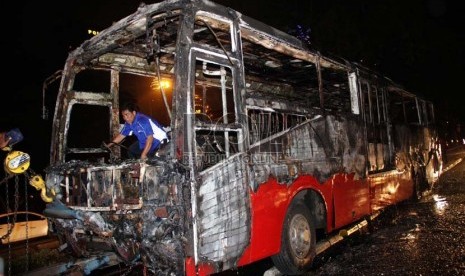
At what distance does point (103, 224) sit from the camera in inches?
148

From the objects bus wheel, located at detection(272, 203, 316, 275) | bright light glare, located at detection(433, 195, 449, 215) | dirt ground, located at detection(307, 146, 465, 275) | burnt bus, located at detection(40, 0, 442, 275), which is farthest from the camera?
bright light glare, located at detection(433, 195, 449, 215)

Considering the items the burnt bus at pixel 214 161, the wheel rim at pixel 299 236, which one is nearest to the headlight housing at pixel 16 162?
the burnt bus at pixel 214 161

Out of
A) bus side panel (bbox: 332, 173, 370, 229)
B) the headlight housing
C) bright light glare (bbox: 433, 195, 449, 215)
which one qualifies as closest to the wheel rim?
bus side panel (bbox: 332, 173, 370, 229)

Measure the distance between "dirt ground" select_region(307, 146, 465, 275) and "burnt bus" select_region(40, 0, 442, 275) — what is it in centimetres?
39

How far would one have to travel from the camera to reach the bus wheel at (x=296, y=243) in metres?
4.54

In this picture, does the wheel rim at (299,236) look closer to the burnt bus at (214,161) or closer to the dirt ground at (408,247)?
the burnt bus at (214,161)

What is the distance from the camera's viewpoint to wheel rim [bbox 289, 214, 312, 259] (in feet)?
15.4

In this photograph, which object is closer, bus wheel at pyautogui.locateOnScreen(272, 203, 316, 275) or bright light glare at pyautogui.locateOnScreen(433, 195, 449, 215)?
bus wheel at pyautogui.locateOnScreen(272, 203, 316, 275)

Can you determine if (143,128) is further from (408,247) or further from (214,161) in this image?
(408,247)

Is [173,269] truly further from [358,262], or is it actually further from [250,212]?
[358,262]

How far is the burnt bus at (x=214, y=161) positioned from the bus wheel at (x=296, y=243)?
2cm

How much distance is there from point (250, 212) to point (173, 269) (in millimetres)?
1011

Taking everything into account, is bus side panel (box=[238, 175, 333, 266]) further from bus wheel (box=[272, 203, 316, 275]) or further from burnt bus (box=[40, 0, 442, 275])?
bus wheel (box=[272, 203, 316, 275])

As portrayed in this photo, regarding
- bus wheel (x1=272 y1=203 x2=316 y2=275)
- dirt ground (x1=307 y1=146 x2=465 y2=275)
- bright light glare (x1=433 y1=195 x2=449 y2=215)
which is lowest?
dirt ground (x1=307 y1=146 x2=465 y2=275)
